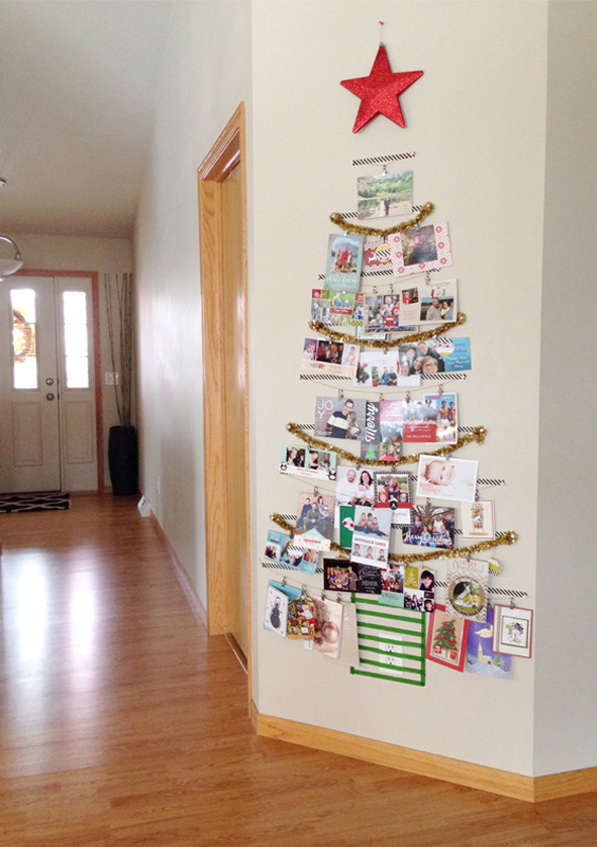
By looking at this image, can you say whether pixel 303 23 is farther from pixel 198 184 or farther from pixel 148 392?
pixel 148 392

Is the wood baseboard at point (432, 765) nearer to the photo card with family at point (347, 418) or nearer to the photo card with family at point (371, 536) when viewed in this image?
the photo card with family at point (371, 536)

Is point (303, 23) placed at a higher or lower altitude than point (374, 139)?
higher

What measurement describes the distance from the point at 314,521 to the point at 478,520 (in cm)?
52

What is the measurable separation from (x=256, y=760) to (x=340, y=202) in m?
1.75

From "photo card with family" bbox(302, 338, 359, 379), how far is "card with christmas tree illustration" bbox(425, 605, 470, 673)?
0.77 metres

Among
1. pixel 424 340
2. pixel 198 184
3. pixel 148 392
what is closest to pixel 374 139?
pixel 424 340

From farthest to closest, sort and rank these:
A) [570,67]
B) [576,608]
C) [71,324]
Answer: [71,324] < [576,608] < [570,67]

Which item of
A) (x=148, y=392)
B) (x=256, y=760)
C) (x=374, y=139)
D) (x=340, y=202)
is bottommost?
(x=256, y=760)

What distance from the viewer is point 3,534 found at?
5430mm

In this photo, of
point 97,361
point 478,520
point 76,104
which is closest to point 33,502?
point 97,361

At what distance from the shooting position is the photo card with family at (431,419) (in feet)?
6.61

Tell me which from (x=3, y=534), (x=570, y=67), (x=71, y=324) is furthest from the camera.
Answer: (x=71, y=324)

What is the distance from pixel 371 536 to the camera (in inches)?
84.4

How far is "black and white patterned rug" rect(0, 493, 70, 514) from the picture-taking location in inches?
255
